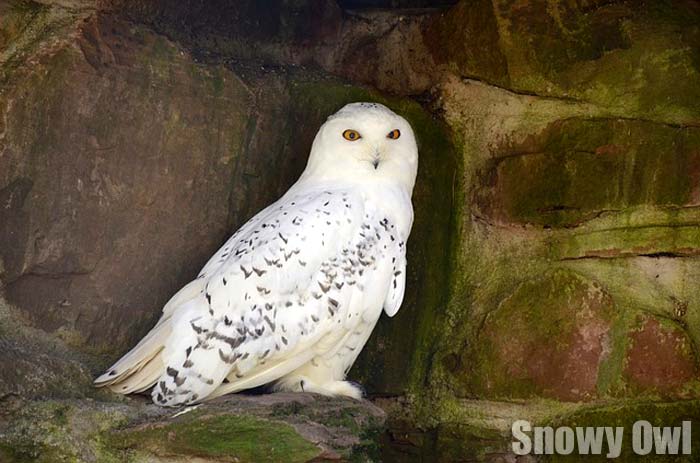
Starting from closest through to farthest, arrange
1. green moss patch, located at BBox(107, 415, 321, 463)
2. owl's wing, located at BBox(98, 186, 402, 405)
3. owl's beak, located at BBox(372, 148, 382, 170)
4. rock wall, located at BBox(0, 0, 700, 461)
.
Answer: green moss patch, located at BBox(107, 415, 321, 463) < owl's wing, located at BBox(98, 186, 402, 405) < rock wall, located at BBox(0, 0, 700, 461) < owl's beak, located at BBox(372, 148, 382, 170)

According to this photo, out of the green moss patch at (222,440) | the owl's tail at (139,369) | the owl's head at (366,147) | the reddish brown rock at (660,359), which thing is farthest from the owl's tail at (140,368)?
the reddish brown rock at (660,359)

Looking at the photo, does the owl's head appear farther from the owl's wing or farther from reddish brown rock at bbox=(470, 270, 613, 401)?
reddish brown rock at bbox=(470, 270, 613, 401)

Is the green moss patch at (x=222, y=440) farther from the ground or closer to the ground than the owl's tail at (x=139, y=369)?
closer to the ground

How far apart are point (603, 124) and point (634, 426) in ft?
2.75

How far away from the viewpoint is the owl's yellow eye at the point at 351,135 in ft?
11.3

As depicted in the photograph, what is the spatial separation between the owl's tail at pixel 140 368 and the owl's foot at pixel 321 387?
0.35 meters

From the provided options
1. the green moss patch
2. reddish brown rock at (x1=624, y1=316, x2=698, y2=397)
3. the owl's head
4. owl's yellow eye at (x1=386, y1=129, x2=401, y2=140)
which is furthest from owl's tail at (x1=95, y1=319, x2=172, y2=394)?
reddish brown rock at (x1=624, y1=316, x2=698, y2=397)

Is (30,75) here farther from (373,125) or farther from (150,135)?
(373,125)

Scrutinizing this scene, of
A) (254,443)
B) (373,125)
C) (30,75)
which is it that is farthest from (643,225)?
(30,75)

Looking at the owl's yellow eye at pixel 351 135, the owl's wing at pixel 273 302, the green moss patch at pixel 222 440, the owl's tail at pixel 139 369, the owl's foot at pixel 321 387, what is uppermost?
the owl's yellow eye at pixel 351 135

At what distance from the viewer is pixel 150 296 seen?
3408 millimetres

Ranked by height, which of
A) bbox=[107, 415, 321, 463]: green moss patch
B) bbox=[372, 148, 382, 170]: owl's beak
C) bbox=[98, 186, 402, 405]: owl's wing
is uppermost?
bbox=[372, 148, 382, 170]: owl's beak

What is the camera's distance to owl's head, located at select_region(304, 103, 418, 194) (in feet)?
11.3

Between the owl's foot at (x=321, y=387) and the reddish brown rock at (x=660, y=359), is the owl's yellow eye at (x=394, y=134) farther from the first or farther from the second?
the reddish brown rock at (x=660, y=359)
